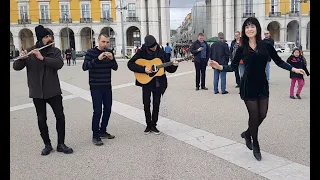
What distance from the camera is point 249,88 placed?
14.7ft

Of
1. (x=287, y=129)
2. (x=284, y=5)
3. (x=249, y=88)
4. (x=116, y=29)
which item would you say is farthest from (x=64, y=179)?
A: (x=284, y=5)

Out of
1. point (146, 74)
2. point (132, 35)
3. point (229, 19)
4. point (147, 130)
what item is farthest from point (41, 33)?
point (132, 35)

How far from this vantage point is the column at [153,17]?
54.4m

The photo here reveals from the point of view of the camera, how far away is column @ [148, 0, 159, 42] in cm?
5444

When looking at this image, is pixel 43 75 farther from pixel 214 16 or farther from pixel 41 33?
pixel 214 16

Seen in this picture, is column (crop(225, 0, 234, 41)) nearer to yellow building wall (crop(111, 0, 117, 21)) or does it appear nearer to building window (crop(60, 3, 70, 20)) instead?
yellow building wall (crop(111, 0, 117, 21))

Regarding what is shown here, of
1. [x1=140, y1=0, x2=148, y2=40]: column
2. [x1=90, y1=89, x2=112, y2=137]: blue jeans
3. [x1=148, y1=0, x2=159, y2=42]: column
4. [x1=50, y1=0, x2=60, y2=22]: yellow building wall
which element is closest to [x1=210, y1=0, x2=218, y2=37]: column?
[x1=148, y1=0, x2=159, y2=42]: column

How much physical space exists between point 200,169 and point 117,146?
65.6 inches

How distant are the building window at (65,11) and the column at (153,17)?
58.3 feet

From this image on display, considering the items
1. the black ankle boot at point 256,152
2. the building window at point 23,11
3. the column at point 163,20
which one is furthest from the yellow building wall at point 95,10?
the black ankle boot at point 256,152

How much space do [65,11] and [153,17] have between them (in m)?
19.4

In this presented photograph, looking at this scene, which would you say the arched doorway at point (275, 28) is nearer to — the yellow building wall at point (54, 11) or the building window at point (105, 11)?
the building window at point (105, 11)

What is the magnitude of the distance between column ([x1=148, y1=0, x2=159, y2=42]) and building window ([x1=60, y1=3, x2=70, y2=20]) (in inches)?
700

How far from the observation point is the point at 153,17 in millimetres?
54656
